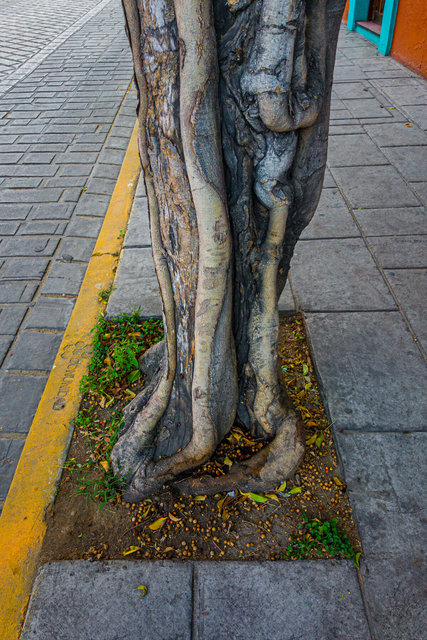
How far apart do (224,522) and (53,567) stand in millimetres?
747

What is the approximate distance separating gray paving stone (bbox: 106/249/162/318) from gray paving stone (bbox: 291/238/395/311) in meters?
1.04

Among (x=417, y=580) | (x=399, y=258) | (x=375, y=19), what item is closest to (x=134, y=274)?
(x=399, y=258)

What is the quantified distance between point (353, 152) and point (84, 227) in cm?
301

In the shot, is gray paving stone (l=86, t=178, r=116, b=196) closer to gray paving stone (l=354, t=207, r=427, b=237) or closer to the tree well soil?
gray paving stone (l=354, t=207, r=427, b=237)

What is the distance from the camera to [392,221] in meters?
4.26

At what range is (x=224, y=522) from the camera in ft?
7.26

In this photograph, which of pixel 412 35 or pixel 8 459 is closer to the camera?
pixel 8 459

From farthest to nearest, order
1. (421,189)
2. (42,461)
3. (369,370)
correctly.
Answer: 1. (421,189)
2. (369,370)
3. (42,461)

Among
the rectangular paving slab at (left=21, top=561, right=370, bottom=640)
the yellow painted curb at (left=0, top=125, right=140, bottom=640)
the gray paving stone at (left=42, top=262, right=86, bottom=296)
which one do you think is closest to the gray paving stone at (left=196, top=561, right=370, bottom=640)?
the rectangular paving slab at (left=21, top=561, right=370, bottom=640)

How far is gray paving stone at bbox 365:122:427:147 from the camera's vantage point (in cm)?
550

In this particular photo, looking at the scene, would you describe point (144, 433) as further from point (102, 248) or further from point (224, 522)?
point (102, 248)

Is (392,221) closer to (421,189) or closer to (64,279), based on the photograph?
(421,189)

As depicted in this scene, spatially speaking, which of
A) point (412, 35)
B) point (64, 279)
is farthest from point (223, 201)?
point (412, 35)

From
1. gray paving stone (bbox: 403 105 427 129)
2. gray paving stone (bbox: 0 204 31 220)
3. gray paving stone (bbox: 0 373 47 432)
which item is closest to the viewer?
gray paving stone (bbox: 0 373 47 432)
